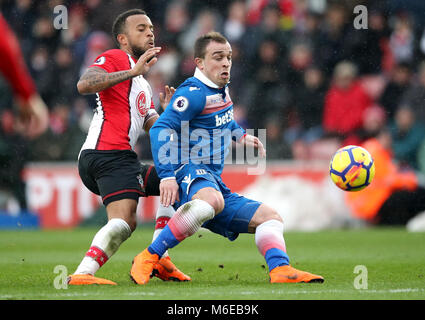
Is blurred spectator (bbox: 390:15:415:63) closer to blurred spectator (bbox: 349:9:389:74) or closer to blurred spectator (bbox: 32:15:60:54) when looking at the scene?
blurred spectator (bbox: 349:9:389:74)

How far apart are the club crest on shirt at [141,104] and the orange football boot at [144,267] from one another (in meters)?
1.19

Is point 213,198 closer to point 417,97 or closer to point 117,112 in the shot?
point 117,112

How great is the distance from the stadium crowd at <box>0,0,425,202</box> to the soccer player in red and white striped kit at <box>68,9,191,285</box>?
611cm

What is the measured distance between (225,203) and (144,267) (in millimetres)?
774

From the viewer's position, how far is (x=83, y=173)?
5844 millimetres

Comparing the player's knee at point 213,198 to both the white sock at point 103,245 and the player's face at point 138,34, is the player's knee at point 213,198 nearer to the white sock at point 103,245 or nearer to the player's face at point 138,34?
the white sock at point 103,245

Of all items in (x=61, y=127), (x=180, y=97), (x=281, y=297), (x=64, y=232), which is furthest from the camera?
(x=61, y=127)

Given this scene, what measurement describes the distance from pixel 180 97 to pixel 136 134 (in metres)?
0.66

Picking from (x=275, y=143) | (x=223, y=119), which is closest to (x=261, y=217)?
(x=223, y=119)

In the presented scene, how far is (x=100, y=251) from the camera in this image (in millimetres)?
5387

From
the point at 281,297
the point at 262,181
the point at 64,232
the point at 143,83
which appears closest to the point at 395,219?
the point at 262,181

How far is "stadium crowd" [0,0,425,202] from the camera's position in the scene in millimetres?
11930

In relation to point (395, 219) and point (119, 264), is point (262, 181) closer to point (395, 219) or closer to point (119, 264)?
point (395, 219)

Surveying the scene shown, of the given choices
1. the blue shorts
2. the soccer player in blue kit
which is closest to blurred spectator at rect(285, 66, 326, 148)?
the soccer player in blue kit
